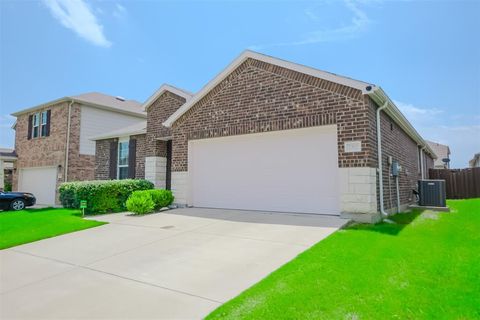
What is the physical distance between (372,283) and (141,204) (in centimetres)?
852

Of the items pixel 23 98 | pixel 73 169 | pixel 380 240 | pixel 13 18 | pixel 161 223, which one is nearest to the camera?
pixel 380 240

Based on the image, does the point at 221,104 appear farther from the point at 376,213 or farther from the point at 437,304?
the point at 437,304

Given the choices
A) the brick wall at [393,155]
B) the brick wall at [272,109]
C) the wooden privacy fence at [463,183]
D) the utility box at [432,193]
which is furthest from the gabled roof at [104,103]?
the wooden privacy fence at [463,183]

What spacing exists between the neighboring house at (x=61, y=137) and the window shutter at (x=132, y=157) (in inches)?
232

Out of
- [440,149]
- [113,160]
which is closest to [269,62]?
[113,160]

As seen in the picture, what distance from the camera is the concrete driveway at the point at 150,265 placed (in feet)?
11.4

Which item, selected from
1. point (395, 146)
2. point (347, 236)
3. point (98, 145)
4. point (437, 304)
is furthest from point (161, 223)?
point (98, 145)

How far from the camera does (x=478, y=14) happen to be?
33.9ft

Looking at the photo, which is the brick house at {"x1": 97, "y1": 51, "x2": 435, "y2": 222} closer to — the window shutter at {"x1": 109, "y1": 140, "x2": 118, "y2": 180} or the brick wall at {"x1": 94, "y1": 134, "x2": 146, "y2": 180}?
the brick wall at {"x1": 94, "y1": 134, "x2": 146, "y2": 180}

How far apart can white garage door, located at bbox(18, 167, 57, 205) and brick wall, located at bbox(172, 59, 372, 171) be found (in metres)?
12.8

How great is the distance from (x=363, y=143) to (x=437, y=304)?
5.01 meters

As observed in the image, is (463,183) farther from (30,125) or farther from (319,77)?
(30,125)

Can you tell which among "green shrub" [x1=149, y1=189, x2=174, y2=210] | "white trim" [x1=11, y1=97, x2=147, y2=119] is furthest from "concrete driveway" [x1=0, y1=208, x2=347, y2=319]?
"white trim" [x1=11, y1=97, x2=147, y2=119]

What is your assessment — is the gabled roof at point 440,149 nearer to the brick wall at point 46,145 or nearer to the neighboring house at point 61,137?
the neighboring house at point 61,137
